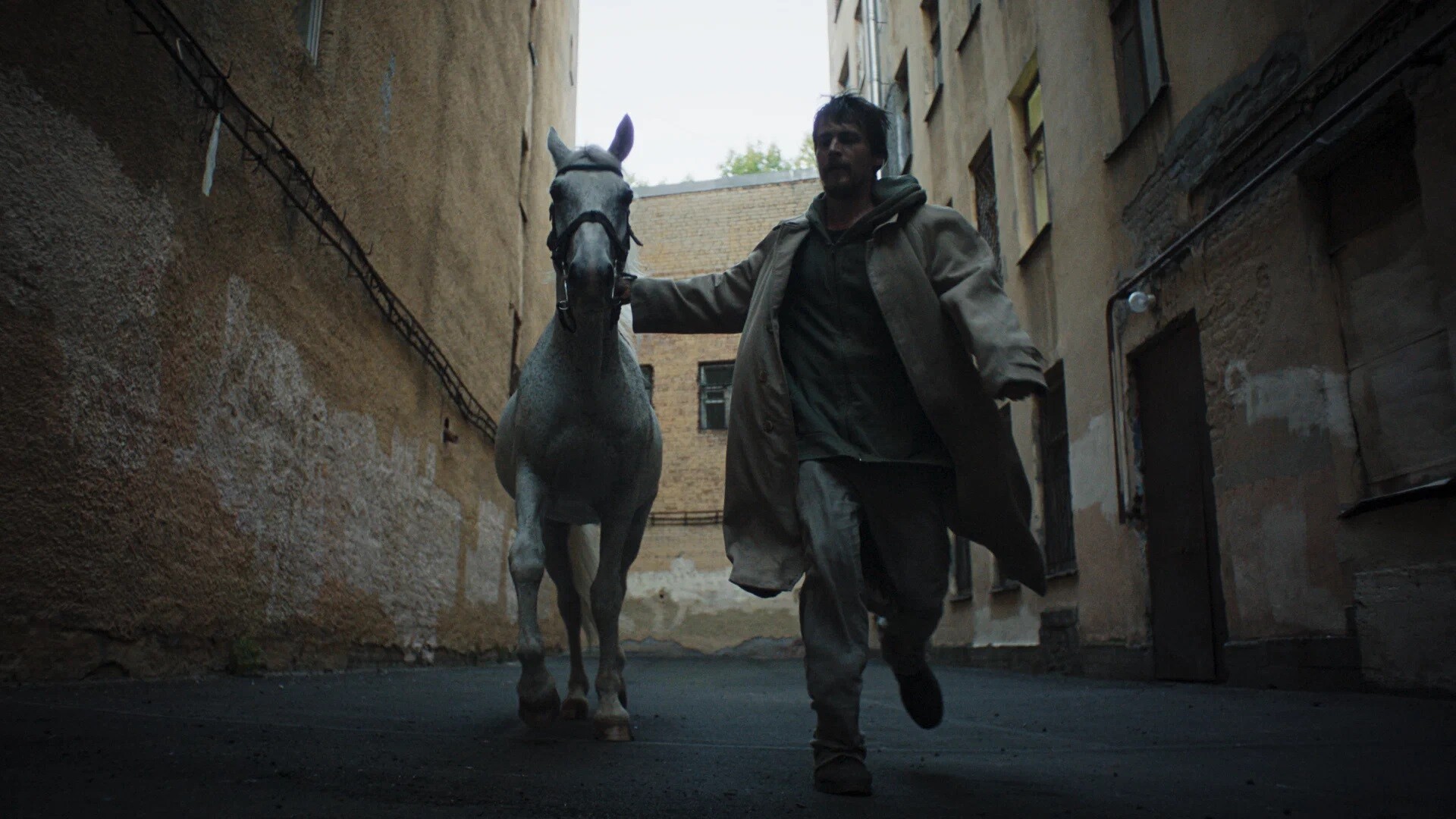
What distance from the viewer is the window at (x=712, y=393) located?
23.0m

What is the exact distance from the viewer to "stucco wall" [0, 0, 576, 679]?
4.54 metres

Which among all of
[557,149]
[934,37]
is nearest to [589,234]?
[557,149]

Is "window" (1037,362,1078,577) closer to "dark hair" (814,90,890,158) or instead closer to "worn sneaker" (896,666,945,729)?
"worn sneaker" (896,666,945,729)

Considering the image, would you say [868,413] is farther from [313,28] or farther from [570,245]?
[313,28]

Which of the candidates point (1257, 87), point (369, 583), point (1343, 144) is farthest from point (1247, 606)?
point (369, 583)

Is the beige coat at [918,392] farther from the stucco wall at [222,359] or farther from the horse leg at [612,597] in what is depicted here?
the stucco wall at [222,359]

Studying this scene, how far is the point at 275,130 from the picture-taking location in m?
6.87

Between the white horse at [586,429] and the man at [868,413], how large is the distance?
60 centimetres

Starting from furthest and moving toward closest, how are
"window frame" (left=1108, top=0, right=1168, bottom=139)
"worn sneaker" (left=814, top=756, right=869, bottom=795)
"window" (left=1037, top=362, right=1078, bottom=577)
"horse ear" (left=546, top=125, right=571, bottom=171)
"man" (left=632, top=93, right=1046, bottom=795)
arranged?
"window" (left=1037, top=362, right=1078, bottom=577) < "window frame" (left=1108, top=0, right=1168, bottom=139) < "horse ear" (left=546, top=125, right=571, bottom=171) < "man" (left=632, top=93, right=1046, bottom=795) < "worn sneaker" (left=814, top=756, right=869, bottom=795)

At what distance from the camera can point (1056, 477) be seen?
10773 millimetres

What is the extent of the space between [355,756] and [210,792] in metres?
0.72

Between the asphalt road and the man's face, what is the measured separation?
1826mm

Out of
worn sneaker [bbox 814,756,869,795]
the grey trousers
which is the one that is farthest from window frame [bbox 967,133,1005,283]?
worn sneaker [bbox 814,756,869,795]

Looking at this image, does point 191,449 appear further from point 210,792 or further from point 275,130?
point 210,792
